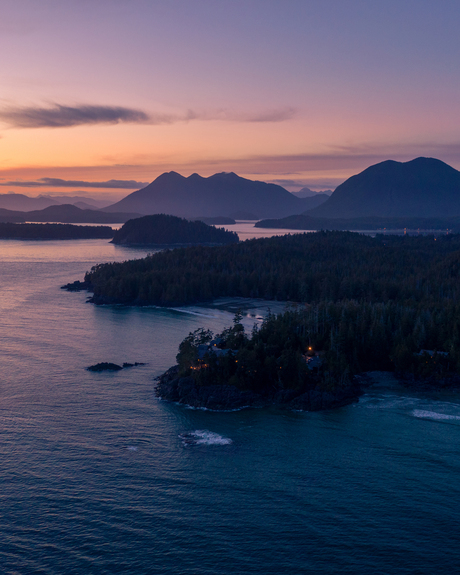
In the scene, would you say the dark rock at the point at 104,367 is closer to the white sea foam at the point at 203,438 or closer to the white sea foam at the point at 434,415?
the white sea foam at the point at 203,438

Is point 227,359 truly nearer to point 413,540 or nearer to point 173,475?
point 173,475

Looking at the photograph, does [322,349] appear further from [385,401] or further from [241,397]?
[241,397]

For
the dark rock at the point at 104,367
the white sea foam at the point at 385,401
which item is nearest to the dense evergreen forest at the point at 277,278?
the white sea foam at the point at 385,401

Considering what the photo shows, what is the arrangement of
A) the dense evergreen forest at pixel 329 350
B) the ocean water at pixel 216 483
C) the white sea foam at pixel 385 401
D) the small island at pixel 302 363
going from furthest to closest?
the dense evergreen forest at pixel 329 350, the small island at pixel 302 363, the white sea foam at pixel 385 401, the ocean water at pixel 216 483

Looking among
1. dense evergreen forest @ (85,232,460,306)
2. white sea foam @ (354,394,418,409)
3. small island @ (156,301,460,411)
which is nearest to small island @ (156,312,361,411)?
small island @ (156,301,460,411)

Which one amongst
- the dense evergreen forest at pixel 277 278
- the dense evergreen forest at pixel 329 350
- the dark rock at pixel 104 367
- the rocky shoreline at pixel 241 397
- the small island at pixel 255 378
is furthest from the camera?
the dense evergreen forest at pixel 277 278

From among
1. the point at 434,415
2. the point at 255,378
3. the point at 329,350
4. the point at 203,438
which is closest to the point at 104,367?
the point at 255,378
